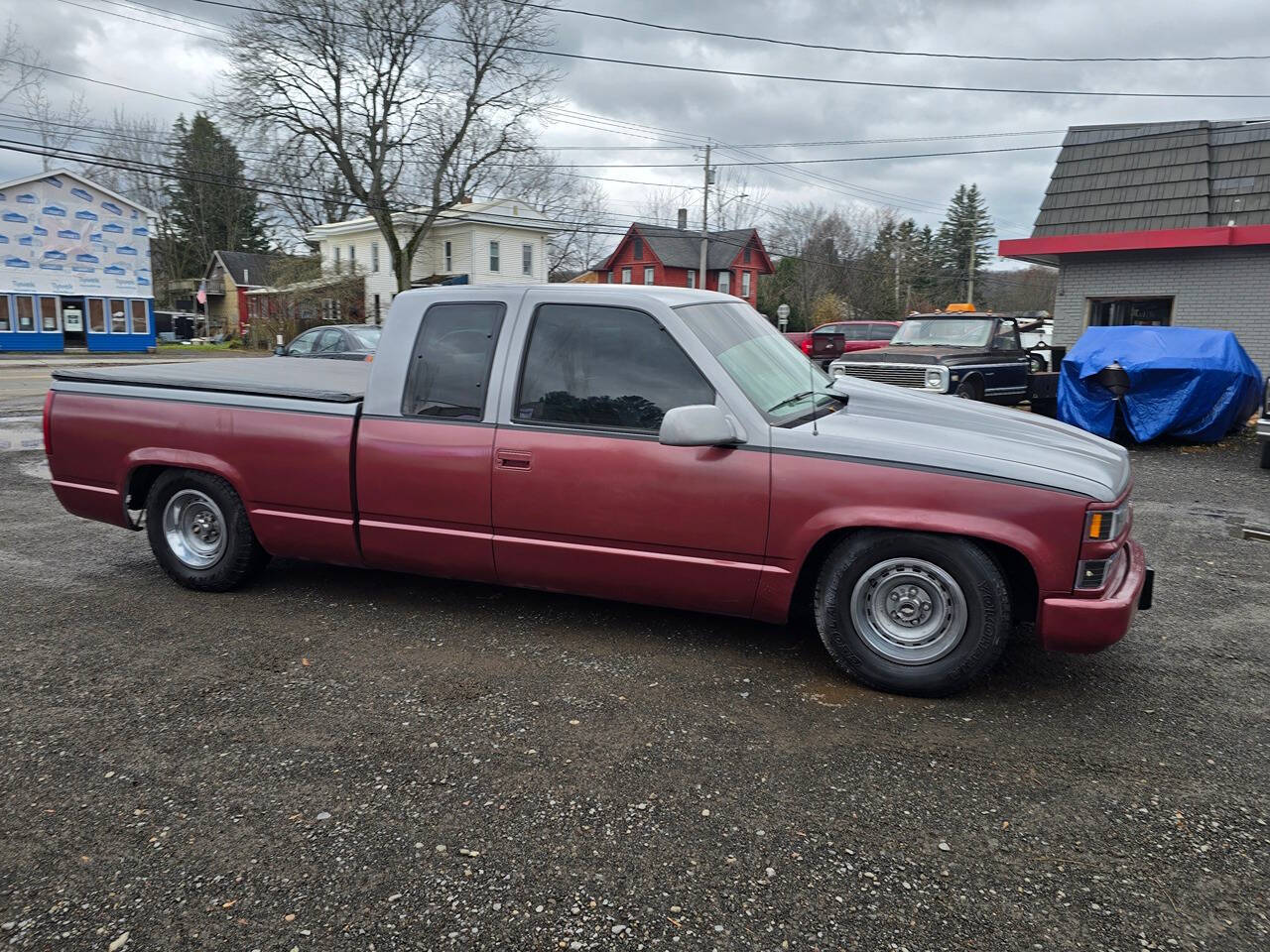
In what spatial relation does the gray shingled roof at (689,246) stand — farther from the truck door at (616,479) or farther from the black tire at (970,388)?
the truck door at (616,479)

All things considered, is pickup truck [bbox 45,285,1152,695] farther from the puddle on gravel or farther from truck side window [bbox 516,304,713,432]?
the puddle on gravel

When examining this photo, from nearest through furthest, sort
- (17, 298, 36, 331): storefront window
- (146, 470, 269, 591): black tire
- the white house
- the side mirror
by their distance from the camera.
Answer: the side mirror → (146, 470, 269, 591): black tire → (17, 298, 36, 331): storefront window → the white house

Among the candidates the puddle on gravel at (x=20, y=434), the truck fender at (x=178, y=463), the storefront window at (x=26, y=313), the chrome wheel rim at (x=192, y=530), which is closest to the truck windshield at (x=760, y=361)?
the truck fender at (x=178, y=463)

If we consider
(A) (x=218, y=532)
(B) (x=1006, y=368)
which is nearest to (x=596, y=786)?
(A) (x=218, y=532)

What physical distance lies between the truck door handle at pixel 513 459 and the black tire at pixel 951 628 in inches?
59.2

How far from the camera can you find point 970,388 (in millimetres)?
13406

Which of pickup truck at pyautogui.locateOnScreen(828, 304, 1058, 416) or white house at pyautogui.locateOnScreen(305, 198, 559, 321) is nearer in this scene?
pickup truck at pyautogui.locateOnScreen(828, 304, 1058, 416)

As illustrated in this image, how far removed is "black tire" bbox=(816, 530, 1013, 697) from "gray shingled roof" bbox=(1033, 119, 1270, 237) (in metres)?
15.2

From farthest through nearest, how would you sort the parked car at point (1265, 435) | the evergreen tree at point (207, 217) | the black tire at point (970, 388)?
1. the evergreen tree at point (207, 217)
2. the black tire at point (970, 388)
3. the parked car at point (1265, 435)

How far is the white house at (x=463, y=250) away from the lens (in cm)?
4744

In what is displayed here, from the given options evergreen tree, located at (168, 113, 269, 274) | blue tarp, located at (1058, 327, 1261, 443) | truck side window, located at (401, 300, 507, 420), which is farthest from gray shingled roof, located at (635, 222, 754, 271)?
truck side window, located at (401, 300, 507, 420)

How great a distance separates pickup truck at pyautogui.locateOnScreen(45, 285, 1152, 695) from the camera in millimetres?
3791

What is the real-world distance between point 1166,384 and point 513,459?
36.4 feet

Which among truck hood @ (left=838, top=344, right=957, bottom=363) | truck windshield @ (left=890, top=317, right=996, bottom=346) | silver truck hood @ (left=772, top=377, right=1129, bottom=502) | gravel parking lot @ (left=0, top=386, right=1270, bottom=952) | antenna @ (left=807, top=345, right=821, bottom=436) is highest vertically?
truck windshield @ (left=890, top=317, right=996, bottom=346)
